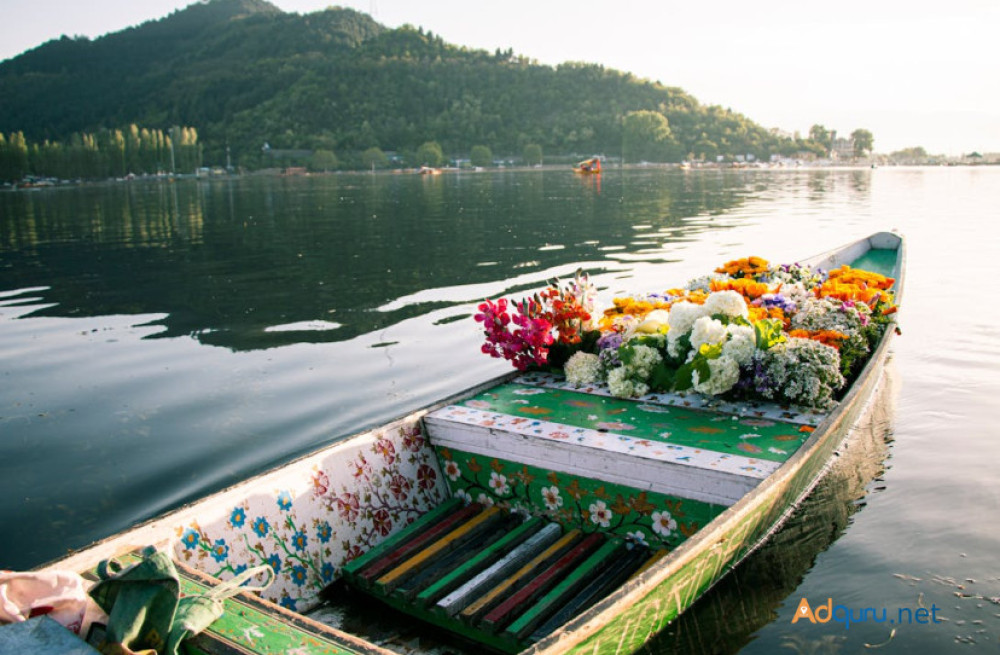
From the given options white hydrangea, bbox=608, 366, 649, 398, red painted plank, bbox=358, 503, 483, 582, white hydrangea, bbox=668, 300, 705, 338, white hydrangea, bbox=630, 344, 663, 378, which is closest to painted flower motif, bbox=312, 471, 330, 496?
red painted plank, bbox=358, 503, 483, 582

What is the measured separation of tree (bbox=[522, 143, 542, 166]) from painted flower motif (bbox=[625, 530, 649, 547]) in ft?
641

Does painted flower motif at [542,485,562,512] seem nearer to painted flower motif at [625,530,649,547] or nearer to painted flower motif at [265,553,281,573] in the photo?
painted flower motif at [625,530,649,547]

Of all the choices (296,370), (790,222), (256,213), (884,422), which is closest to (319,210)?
(256,213)

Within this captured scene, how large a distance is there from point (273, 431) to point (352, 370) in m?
2.58

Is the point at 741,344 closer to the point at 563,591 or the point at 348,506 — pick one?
the point at 563,591

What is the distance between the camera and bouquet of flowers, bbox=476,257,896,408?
20.6ft

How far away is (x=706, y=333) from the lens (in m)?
6.50

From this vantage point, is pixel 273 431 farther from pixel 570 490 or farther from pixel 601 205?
pixel 601 205

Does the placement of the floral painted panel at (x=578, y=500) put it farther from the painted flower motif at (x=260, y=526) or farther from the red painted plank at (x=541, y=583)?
the painted flower motif at (x=260, y=526)

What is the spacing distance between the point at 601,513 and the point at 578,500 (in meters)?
0.19

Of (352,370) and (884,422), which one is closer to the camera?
(884,422)

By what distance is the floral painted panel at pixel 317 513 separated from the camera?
453cm

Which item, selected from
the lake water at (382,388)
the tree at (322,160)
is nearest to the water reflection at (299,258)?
the lake water at (382,388)

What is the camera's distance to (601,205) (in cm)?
4878
